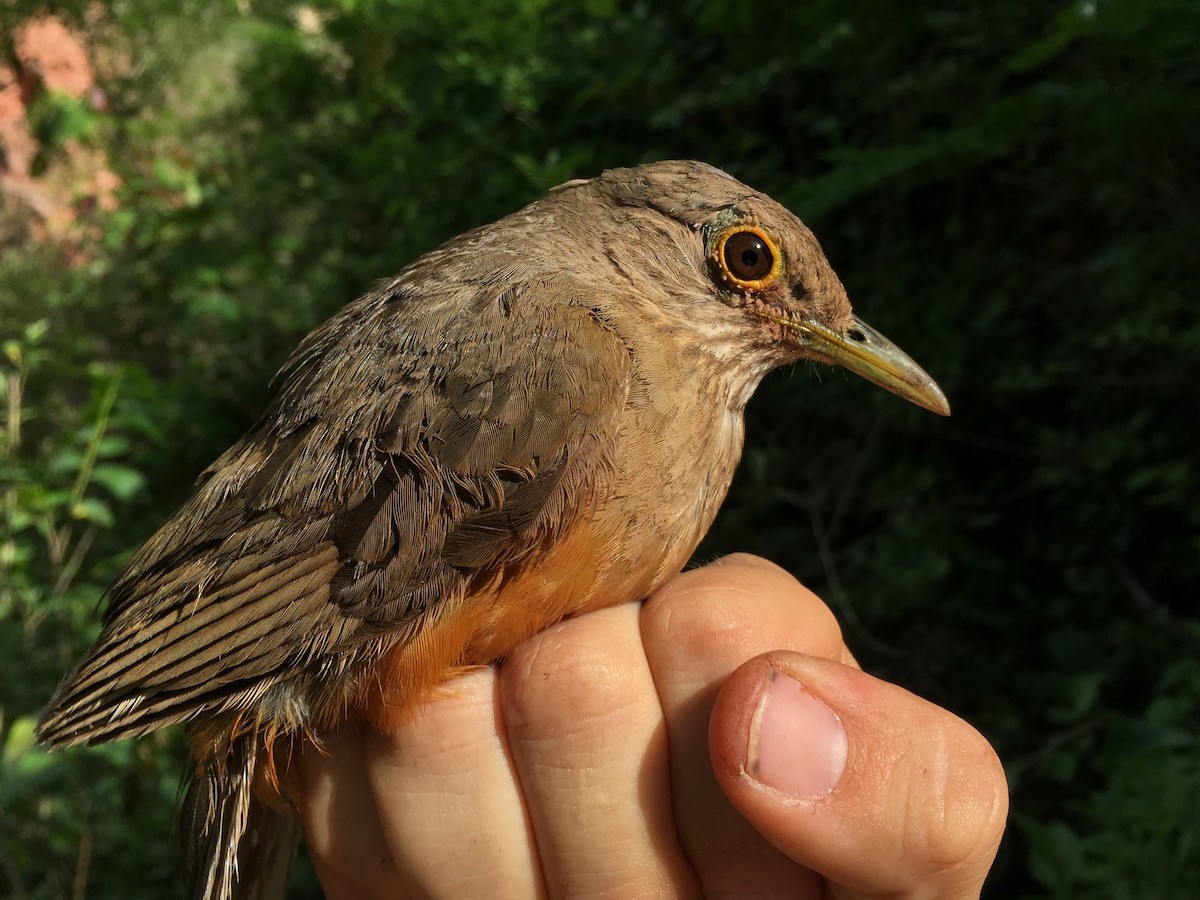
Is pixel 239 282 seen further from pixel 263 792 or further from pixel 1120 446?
pixel 1120 446

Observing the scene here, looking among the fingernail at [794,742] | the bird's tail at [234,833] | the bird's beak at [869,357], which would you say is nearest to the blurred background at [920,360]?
the bird's tail at [234,833]

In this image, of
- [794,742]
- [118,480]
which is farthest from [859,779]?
[118,480]

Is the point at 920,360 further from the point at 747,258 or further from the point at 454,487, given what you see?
the point at 454,487

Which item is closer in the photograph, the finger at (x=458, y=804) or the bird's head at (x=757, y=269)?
the finger at (x=458, y=804)

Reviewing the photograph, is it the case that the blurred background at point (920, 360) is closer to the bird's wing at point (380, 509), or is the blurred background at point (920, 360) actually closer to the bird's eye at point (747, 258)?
the bird's wing at point (380, 509)

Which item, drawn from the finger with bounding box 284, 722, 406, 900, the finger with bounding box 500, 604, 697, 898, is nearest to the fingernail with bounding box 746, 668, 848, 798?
the finger with bounding box 500, 604, 697, 898

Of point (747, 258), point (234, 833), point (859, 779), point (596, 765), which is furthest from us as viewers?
point (747, 258)

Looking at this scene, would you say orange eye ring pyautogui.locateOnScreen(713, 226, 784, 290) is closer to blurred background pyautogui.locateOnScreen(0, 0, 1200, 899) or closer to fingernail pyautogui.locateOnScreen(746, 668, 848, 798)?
fingernail pyautogui.locateOnScreen(746, 668, 848, 798)
